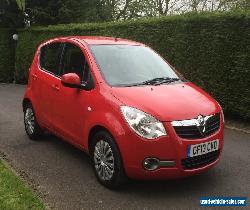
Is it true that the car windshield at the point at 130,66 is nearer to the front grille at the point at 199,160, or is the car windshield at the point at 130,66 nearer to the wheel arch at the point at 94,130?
the wheel arch at the point at 94,130

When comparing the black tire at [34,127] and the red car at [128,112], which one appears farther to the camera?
the black tire at [34,127]

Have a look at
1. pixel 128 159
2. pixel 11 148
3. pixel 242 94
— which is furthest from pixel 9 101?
pixel 128 159

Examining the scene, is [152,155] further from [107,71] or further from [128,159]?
[107,71]

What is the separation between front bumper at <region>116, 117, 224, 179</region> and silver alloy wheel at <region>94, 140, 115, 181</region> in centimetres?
30

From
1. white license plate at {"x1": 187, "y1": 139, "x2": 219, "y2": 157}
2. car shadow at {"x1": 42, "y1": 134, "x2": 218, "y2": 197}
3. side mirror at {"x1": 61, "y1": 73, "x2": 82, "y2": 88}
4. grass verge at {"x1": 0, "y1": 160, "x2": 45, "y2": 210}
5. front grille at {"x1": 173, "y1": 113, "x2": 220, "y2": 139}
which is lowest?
car shadow at {"x1": 42, "y1": 134, "x2": 218, "y2": 197}

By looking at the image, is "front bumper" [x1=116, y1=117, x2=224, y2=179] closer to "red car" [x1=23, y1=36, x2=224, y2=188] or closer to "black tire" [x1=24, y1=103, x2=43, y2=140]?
"red car" [x1=23, y1=36, x2=224, y2=188]

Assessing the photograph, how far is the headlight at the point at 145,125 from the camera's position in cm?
482

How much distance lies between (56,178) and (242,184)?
2550 mm

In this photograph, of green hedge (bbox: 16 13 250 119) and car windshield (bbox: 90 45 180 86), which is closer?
car windshield (bbox: 90 45 180 86)

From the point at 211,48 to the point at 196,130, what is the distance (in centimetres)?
581

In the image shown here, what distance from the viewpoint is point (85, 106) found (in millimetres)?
5734

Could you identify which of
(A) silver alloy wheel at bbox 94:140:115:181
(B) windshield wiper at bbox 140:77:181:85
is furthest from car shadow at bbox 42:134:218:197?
(B) windshield wiper at bbox 140:77:181:85

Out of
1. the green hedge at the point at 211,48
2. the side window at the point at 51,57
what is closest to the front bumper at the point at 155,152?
the side window at the point at 51,57

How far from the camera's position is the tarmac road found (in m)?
4.99
